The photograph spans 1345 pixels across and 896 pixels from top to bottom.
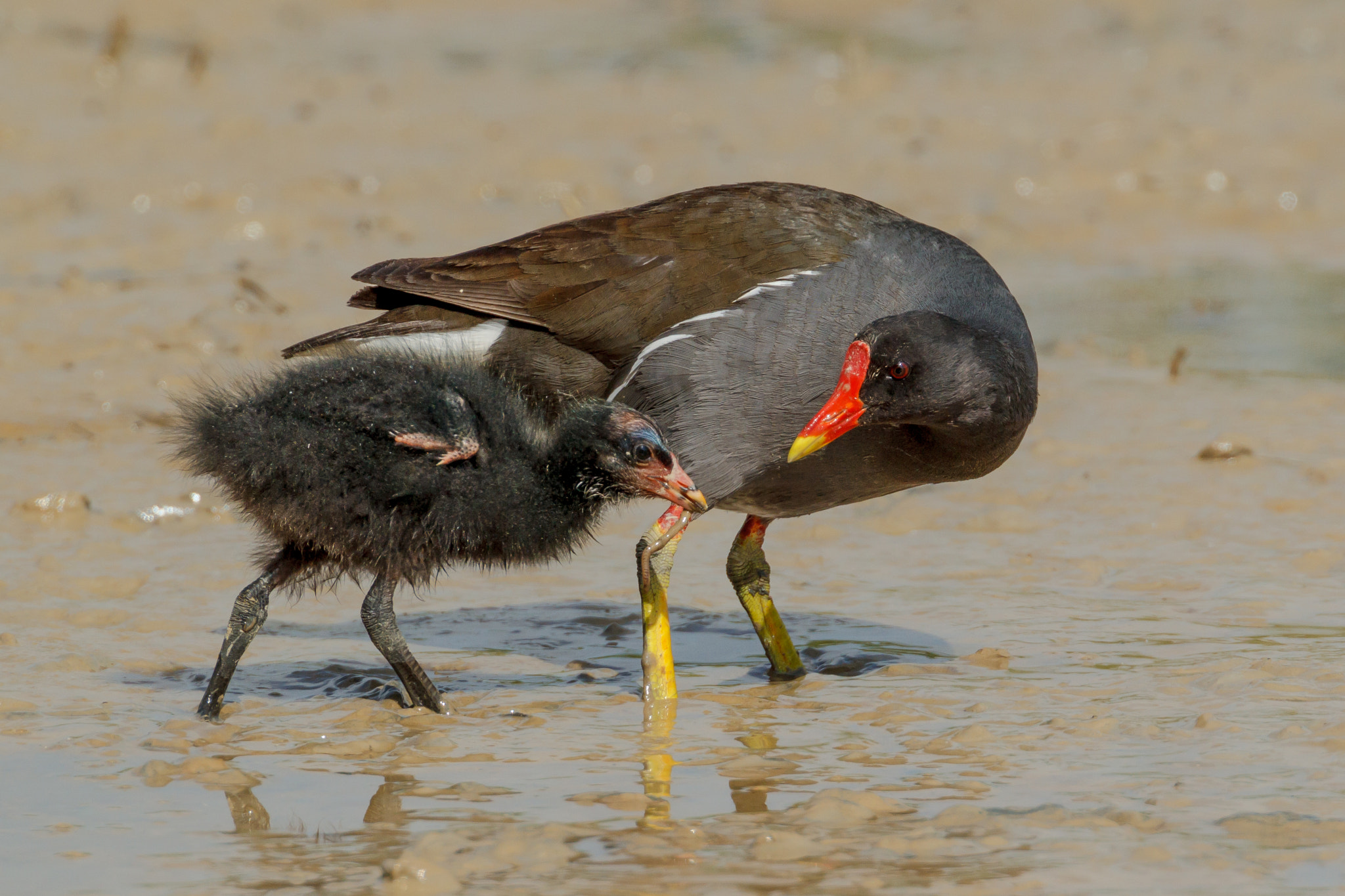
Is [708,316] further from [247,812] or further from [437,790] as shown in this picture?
[247,812]

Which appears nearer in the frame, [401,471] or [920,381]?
[401,471]

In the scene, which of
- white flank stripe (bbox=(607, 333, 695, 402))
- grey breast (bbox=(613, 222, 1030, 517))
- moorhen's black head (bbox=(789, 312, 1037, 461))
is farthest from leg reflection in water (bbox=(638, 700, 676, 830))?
white flank stripe (bbox=(607, 333, 695, 402))

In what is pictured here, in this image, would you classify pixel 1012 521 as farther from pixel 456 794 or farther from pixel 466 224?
pixel 466 224

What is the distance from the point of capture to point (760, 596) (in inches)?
217

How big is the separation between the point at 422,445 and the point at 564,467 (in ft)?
1.36

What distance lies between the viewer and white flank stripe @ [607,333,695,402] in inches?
201

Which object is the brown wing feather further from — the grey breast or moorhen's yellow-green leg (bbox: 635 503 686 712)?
moorhen's yellow-green leg (bbox: 635 503 686 712)

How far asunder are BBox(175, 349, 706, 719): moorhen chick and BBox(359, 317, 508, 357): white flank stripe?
593mm

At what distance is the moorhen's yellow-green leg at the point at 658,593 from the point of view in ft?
16.2

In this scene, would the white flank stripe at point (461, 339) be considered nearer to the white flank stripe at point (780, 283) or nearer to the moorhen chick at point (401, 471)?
the moorhen chick at point (401, 471)

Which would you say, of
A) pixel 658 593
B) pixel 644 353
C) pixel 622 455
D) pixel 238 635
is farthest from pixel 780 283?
pixel 238 635

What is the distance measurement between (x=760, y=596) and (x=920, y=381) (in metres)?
1.05

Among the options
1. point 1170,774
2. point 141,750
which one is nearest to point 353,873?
point 141,750

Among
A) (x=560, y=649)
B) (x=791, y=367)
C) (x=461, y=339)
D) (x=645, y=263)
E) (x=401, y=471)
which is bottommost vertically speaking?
(x=560, y=649)
